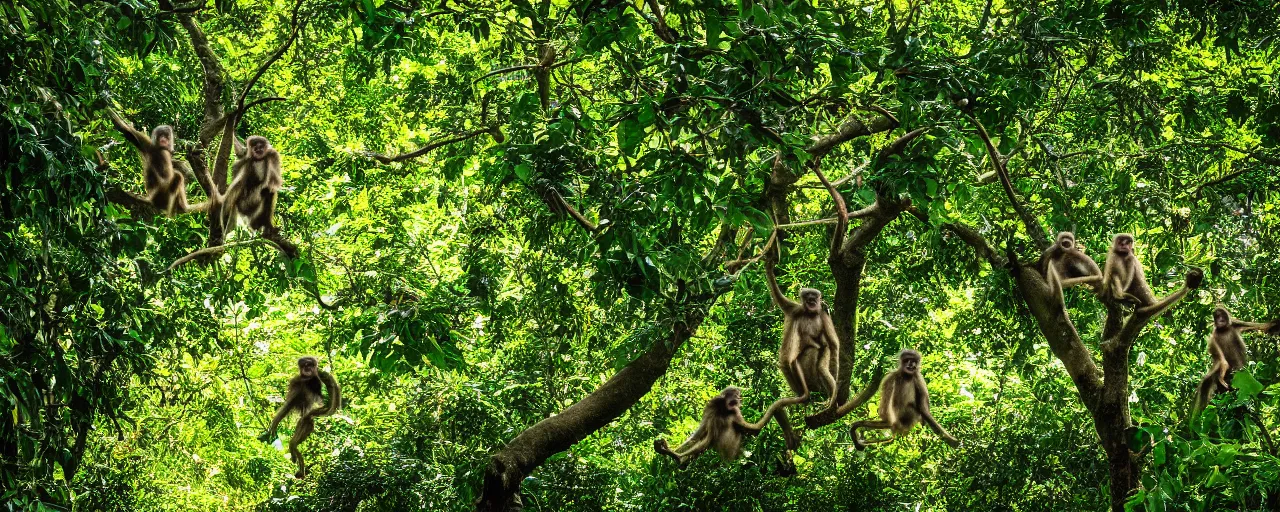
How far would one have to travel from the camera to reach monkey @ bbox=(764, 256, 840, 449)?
8320mm

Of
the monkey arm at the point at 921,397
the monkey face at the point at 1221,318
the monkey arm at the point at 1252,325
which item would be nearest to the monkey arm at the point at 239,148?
the monkey arm at the point at 921,397

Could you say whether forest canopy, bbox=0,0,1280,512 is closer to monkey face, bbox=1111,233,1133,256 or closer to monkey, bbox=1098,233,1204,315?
monkey, bbox=1098,233,1204,315

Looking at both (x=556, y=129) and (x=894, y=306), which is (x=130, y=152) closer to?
(x=556, y=129)

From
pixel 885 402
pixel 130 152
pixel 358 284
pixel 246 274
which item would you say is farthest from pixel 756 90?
pixel 246 274

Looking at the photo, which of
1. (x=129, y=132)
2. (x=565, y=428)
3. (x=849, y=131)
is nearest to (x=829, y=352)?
(x=849, y=131)

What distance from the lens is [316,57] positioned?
35.2 feet

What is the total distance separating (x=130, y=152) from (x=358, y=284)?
216cm

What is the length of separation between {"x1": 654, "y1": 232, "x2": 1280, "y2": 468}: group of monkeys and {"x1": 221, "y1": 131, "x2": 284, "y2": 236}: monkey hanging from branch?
324cm

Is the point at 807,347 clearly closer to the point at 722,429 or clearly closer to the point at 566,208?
the point at 722,429

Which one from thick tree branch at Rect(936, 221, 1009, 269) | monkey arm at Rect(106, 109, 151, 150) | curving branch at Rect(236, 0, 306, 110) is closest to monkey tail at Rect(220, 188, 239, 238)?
curving branch at Rect(236, 0, 306, 110)

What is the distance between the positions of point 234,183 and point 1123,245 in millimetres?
7306

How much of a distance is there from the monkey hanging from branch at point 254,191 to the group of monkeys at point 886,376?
3240mm

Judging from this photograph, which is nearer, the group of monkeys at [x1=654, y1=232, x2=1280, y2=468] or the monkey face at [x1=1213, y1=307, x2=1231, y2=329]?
the group of monkeys at [x1=654, y1=232, x2=1280, y2=468]

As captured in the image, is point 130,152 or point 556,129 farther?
point 130,152
